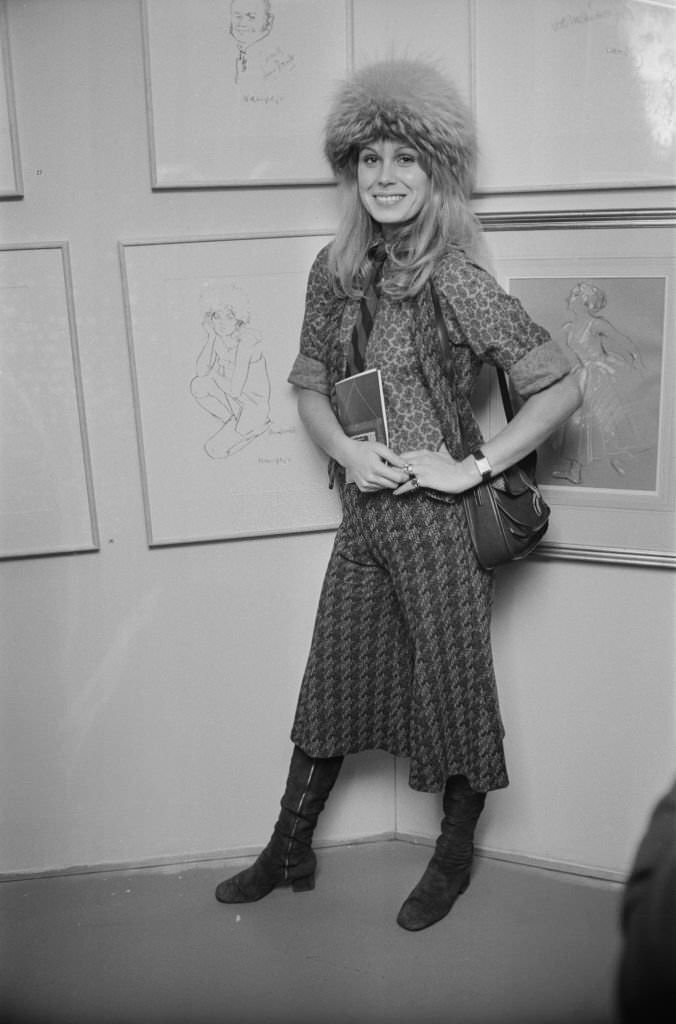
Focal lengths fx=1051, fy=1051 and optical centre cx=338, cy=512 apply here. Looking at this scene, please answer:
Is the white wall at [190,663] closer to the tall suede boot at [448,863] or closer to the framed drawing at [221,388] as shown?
the framed drawing at [221,388]

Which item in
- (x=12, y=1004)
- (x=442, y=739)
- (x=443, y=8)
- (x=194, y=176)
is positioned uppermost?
(x=443, y=8)

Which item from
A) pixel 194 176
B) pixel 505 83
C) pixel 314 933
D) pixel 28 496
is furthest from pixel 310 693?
pixel 505 83

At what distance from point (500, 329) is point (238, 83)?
0.84m

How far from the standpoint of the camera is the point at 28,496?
2.52m

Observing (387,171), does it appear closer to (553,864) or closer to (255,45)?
(255,45)

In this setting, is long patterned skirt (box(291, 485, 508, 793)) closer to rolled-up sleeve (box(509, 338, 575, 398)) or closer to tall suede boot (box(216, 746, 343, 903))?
tall suede boot (box(216, 746, 343, 903))

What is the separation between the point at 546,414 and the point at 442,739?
76 cm

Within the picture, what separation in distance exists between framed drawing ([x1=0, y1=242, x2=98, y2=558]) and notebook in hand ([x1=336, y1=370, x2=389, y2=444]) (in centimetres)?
65

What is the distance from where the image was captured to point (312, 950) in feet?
7.86

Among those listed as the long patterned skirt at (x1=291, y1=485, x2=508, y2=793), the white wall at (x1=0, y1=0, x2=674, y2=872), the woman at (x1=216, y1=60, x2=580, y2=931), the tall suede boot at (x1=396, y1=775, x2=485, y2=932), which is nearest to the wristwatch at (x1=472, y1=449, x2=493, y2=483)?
the woman at (x1=216, y1=60, x2=580, y2=931)

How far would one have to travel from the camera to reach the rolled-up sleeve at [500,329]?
218 cm

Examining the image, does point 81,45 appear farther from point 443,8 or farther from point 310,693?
point 310,693

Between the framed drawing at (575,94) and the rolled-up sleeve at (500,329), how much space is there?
334mm

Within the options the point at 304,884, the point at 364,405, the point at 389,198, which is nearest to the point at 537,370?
the point at 364,405
